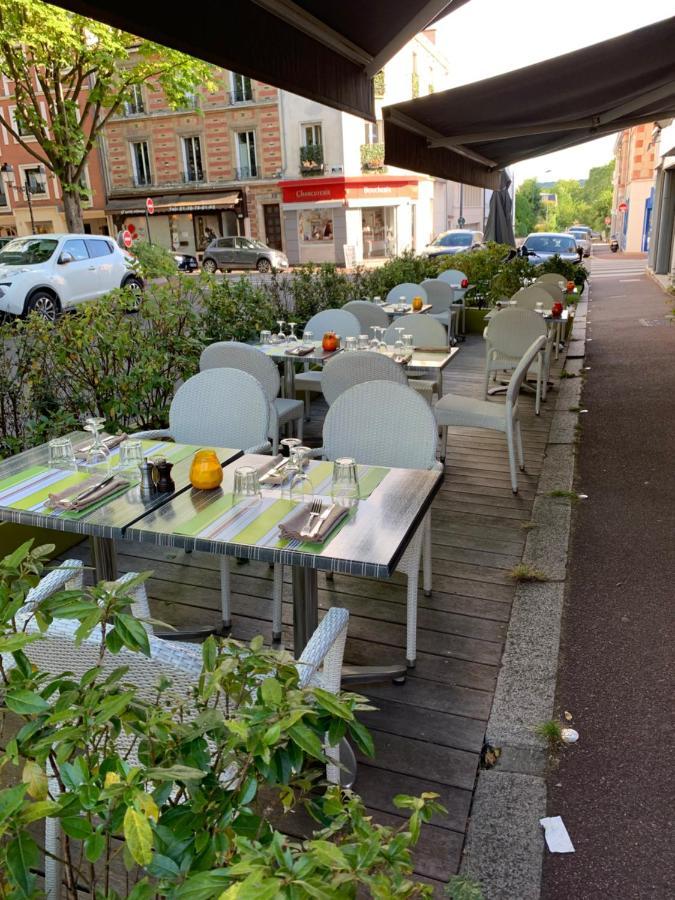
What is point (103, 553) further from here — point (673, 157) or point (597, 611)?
point (673, 157)

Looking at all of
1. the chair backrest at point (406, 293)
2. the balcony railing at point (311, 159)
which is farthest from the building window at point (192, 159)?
the chair backrest at point (406, 293)

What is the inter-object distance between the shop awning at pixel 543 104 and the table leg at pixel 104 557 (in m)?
3.24

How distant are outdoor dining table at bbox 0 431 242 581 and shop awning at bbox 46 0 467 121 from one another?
1444mm

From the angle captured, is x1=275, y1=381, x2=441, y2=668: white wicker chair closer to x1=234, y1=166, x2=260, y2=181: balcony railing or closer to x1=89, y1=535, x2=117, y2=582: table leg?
x1=89, y1=535, x2=117, y2=582: table leg

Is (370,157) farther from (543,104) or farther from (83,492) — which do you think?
(83,492)

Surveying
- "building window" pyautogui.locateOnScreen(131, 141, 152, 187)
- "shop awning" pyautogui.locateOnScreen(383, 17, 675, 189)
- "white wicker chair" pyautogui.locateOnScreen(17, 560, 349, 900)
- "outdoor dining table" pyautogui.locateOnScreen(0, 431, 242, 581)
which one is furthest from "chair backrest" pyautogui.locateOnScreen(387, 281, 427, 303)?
"building window" pyautogui.locateOnScreen(131, 141, 152, 187)

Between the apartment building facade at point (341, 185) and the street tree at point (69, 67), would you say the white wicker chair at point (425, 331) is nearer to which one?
the street tree at point (69, 67)

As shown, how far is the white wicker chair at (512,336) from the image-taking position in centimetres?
559

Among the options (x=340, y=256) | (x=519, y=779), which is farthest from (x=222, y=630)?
(x=340, y=256)

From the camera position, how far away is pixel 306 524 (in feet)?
6.88

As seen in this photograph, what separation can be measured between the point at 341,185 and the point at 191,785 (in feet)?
87.3

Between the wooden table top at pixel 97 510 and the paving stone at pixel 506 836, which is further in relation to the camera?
the wooden table top at pixel 97 510

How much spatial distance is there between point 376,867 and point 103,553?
2105mm

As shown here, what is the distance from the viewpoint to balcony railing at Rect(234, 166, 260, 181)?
26578 millimetres
